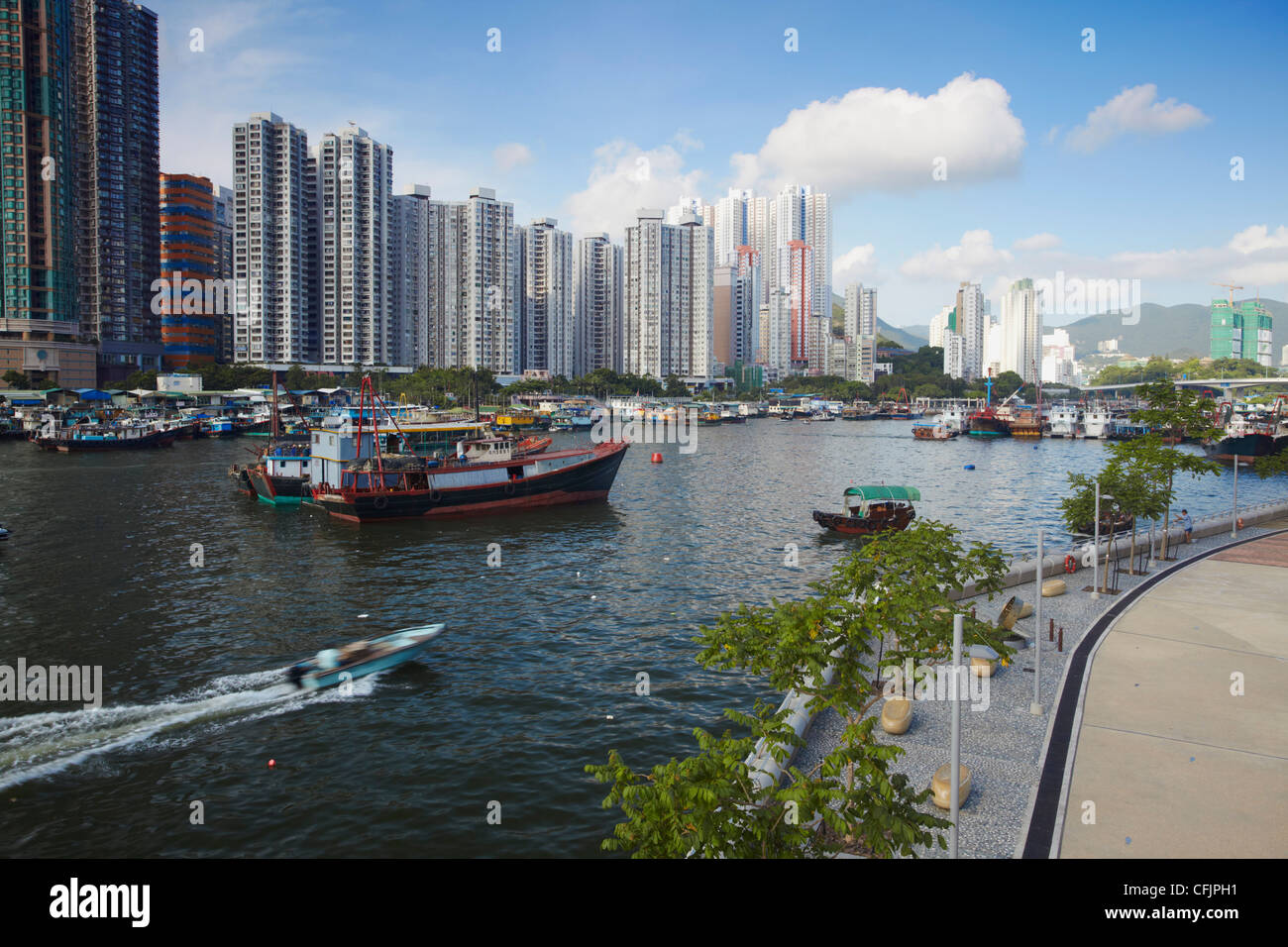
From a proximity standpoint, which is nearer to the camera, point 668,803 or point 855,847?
point 668,803

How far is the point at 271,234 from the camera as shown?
7116 inches

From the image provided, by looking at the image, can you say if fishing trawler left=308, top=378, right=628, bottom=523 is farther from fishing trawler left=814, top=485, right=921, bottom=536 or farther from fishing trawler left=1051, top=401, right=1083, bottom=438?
fishing trawler left=1051, top=401, right=1083, bottom=438

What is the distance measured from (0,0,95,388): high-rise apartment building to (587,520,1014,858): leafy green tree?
510ft

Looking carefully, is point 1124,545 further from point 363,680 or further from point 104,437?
point 104,437

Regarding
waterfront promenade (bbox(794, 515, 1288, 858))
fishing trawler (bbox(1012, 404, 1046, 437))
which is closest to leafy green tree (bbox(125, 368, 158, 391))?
waterfront promenade (bbox(794, 515, 1288, 858))

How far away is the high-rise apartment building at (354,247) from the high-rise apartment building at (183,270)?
24.5m

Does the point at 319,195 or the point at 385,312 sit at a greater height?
the point at 319,195

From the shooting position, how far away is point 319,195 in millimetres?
184750

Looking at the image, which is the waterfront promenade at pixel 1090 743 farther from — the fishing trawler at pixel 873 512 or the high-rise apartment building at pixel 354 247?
the high-rise apartment building at pixel 354 247

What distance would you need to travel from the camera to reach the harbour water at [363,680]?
1673 cm

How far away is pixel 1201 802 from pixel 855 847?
6.42 metres

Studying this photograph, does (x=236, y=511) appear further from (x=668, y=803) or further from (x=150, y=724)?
(x=668, y=803)
